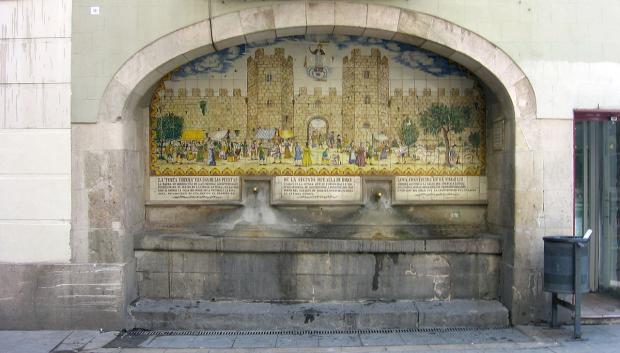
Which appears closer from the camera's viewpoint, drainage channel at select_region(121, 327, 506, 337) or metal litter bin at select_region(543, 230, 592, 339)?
metal litter bin at select_region(543, 230, 592, 339)

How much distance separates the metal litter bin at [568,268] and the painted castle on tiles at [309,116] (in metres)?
1.90

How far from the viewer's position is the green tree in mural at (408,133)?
8.09 metres

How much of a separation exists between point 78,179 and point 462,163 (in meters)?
5.70

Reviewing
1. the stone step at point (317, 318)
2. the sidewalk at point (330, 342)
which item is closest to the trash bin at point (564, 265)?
the sidewalk at point (330, 342)

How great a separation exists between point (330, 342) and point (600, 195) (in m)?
5.13

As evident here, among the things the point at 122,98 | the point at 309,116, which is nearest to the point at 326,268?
the point at 309,116

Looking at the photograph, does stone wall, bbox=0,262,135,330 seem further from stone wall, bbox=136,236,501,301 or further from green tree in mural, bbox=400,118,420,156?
green tree in mural, bbox=400,118,420,156

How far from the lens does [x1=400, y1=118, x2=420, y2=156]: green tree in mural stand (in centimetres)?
809

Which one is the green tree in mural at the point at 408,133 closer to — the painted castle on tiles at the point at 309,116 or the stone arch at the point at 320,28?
the painted castle on tiles at the point at 309,116

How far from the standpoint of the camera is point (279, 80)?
8.08 m

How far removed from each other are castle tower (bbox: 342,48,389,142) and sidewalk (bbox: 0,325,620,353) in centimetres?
309

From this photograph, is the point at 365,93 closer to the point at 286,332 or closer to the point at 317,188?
the point at 317,188

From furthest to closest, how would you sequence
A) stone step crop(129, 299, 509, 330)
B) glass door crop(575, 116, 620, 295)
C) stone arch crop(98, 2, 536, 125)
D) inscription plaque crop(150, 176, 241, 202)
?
glass door crop(575, 116, 620, 295) < inscription plaque crop(150, 176, 241, 202) < stone step crop(129, 299, 509, 330) < stone arch crop(98, 2, 536, 125)

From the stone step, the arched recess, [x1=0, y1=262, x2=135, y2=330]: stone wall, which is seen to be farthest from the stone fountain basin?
[x1=0, y1=262, x2=135, y2=330]: stone wall
